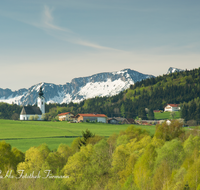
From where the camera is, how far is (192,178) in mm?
40750

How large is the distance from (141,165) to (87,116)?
440 feet

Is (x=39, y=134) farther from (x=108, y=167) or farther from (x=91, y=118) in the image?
(x=91, y=118)

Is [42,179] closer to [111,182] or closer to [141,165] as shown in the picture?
[111,182]

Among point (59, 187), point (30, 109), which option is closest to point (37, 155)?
point (59, 187)

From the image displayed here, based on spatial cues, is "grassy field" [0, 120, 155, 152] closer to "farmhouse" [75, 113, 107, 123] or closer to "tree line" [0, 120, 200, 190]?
"tree line" [0, 120, 200, 190]

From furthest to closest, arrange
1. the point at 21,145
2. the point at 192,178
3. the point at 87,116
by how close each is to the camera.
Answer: the point at 87,116
the point at 21,145
the point at 192,178

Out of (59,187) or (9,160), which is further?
(9,160)

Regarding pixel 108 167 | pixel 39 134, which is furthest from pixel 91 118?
pixel 108 167

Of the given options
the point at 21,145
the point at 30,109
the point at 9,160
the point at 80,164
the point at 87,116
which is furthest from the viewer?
the point at 30,109

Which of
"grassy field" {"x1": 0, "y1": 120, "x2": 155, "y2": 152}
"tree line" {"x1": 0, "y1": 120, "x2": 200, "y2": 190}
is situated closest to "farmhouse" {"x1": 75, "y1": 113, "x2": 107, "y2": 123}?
"grassy field" {"x1": 0, "y1": 120, "x2": 155, "y2": 152}

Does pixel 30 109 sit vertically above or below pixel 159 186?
above

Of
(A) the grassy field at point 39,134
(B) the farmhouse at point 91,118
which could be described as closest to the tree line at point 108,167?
(A) the grassy field at point 39,134

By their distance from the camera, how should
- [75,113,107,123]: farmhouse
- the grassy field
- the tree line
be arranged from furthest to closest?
[75,113,107,123]: farmhouse → the grassy field → the tree line

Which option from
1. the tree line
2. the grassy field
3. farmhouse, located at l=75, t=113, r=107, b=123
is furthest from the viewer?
farmhouse, located at l=75, t=113, r=107, b=123
